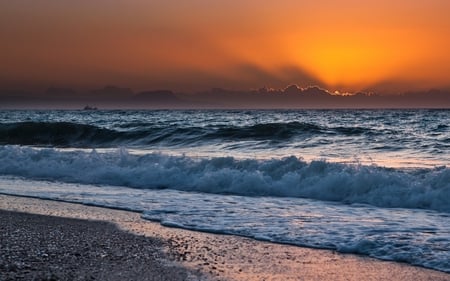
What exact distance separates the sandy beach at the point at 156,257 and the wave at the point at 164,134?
53.4 ft

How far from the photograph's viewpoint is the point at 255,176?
12.2 metres

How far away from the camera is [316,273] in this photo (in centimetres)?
547

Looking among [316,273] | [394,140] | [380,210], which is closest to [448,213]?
[380,210]

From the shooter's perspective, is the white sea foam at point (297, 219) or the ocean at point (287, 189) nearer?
the white sea foam at point (297, 219)

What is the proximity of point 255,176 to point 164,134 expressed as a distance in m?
14.7

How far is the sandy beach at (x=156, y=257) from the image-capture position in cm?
526

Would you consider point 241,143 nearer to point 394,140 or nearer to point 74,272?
point 394,140

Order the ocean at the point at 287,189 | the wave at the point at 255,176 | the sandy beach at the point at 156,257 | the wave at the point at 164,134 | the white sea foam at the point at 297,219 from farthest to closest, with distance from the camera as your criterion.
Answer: the wave at the point at 164,134, the wave at the point at 255,176, the ocean at the point at 287,189, the white sea foam at the point at 297,219, the sandy beach at the point at 156,257

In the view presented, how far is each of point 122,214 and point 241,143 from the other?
13.7m

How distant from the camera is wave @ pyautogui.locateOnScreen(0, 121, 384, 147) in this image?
24.7 metres

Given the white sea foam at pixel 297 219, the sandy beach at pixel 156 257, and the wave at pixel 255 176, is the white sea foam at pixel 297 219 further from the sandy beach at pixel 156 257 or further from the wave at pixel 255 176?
the wave at pixel 255 176

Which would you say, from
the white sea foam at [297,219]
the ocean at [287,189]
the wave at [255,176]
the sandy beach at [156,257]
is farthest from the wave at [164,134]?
the sandy beach at [156,257]

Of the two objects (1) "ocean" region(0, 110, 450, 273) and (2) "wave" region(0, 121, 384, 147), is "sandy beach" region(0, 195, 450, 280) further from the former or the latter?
(2) "wave" region(0, 121, 384, 147)

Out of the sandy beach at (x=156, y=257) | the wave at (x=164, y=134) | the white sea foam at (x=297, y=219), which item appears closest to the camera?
the sandy beach at (x=156, y=257)
